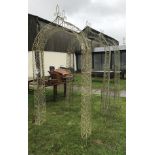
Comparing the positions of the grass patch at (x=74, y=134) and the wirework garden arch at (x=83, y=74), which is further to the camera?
the wirework garden arch at (x=83, y=74)

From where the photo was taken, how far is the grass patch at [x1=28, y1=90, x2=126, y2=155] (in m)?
3.17

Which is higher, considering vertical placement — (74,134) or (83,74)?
(83,74)

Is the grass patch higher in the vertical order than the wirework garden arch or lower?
lower

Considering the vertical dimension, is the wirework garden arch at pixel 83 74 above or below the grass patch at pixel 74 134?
above

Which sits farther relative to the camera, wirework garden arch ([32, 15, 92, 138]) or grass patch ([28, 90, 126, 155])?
wirework garden arch ([32, 15, 92, 138])

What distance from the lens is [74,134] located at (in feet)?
12.4

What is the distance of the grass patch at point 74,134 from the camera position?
317 centimetres

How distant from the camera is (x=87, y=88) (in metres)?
3.72
